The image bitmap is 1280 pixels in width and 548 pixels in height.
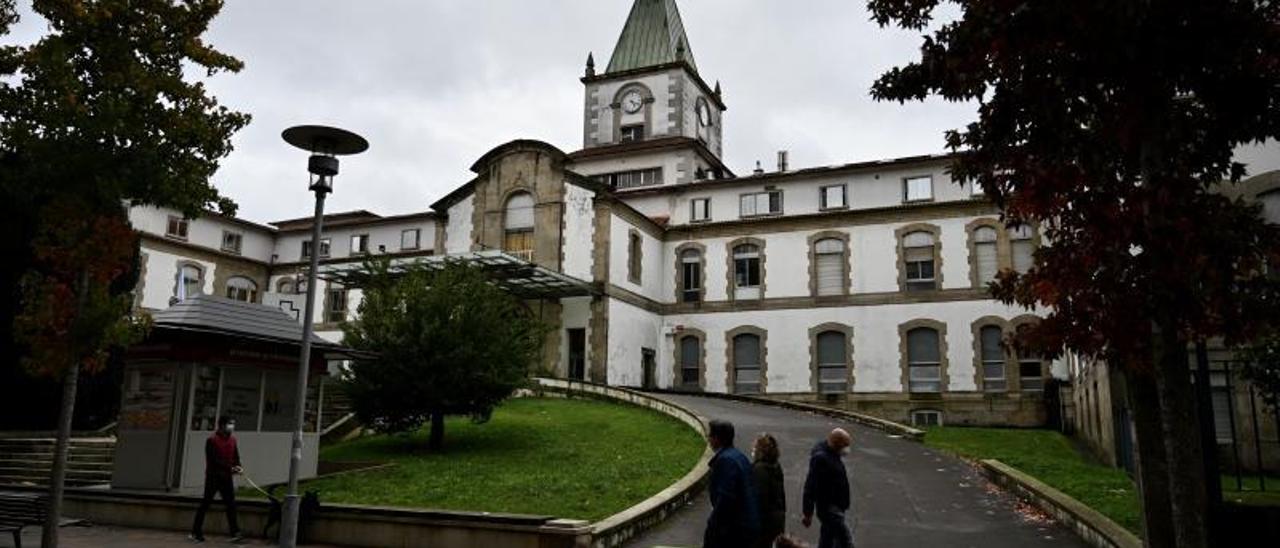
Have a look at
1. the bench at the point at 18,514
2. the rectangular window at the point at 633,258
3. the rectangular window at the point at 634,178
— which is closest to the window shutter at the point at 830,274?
the rectangular window at the point at 633,258

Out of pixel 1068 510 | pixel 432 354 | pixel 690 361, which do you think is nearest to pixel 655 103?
pixel 690 361

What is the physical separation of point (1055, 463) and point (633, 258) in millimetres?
20269

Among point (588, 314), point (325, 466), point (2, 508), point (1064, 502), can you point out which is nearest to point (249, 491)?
point (325, 466)

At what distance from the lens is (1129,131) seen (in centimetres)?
642

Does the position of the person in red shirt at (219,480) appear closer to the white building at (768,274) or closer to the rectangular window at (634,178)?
the white building at (768,274)

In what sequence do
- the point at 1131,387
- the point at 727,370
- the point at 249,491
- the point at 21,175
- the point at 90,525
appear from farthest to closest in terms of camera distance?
the point at 727,370, the point at 249,491, the point at 90,525, the point at 21,175, the point at 1131,387

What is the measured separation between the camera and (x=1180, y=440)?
602 cm

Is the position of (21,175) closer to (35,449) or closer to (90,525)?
(90,525)

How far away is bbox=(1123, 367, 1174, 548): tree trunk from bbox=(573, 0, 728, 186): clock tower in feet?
108

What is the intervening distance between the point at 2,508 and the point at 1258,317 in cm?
1269

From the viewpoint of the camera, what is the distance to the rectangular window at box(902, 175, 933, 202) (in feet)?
112

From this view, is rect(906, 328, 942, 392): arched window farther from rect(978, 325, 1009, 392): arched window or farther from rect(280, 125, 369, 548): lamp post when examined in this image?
rect(280, 125, 369, 548): lamp post

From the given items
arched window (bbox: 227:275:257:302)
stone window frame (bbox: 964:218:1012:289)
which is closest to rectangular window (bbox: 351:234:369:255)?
arched window (bbox: 227:275:257:302)

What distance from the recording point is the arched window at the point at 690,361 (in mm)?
36375
